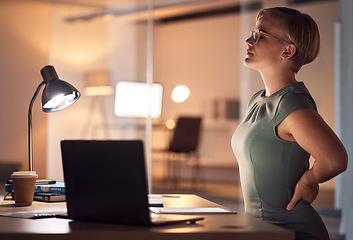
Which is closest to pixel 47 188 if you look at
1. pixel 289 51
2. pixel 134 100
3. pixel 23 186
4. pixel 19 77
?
pixel 23 186

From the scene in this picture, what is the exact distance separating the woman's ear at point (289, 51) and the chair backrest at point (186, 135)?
19.2ft

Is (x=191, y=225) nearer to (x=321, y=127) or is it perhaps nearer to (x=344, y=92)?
(x=321, y=127)

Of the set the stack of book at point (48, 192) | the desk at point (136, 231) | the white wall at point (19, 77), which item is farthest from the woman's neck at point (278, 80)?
the white wall at point (19, 77)

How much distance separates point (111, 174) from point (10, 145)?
4002 mm

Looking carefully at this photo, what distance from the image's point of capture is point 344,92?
14.6 ft

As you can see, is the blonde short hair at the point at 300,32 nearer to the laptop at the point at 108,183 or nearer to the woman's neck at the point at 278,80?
the woman's neck at the point at 278,80

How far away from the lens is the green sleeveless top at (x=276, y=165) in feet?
5.90

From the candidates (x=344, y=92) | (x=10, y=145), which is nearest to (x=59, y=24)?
(x=10, y=145)

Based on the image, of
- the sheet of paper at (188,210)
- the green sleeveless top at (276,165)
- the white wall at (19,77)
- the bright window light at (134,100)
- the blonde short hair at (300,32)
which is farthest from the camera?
the bright window light at (134,100)

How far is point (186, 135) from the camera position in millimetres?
8055

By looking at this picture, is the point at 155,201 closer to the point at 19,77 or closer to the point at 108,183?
the point at 108,183

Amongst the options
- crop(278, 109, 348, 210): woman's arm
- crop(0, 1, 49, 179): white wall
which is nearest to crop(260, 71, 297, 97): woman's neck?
crop(278, 109, 348, 210): woman's arm

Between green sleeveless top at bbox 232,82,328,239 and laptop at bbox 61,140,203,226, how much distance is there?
0.45m

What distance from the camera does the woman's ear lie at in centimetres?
195
